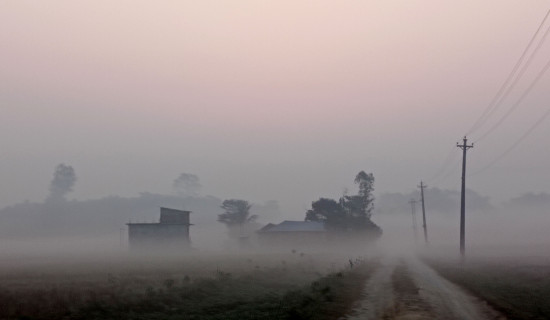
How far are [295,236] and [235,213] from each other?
44.9m

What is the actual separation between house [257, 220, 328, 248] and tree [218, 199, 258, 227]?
36482 millimetres

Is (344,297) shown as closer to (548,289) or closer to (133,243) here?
(548,289)

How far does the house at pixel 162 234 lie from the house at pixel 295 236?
2678 cm

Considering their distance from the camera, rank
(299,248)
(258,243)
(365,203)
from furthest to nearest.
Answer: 1. (365,203)
2. (258,243)
3. (299,248)

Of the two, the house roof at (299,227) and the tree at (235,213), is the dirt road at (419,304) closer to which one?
the house roof at (299,227)

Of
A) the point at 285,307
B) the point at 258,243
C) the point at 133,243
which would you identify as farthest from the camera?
the point at 258,243

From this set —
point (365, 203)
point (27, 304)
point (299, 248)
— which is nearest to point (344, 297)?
point (27, 304)

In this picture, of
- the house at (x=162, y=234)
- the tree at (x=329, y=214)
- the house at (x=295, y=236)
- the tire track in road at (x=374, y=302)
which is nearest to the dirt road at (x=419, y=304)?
the tire track in road at (x=374, y=302)

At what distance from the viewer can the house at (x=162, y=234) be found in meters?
112

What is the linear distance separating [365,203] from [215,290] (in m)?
147

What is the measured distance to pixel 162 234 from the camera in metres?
114

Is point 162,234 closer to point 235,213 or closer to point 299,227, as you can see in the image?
point 299,227

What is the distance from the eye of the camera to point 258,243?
Answer: 141625mm

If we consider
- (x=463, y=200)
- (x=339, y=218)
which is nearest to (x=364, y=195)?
(x=339, y=218)
